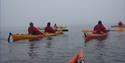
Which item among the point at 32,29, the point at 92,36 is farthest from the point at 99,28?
the point at 32,29

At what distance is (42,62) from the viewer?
563 inches

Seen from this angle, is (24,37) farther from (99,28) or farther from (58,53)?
(58,53)

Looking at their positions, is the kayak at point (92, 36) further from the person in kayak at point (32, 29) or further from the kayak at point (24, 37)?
the person in kayak at point (32, 29)

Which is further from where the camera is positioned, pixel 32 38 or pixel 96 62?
pixel 32 38

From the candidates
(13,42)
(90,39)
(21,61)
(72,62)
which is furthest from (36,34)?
(72,62)

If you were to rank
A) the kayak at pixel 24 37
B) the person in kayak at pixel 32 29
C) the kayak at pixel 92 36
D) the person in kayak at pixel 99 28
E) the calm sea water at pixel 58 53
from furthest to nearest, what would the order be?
the person in kayak at pixel 99 28
the person in kayak at pixel 32 29
the kayak at pixel 24 37
the kayak at pixel 92 36
the calm sea water at pixel 58 53

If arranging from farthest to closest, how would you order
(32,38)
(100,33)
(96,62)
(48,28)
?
(48,28) → (100,33) → (32,38) → (96,62)

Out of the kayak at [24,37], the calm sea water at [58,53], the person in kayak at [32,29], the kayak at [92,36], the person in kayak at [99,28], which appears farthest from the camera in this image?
the person in kayak at [99,28]

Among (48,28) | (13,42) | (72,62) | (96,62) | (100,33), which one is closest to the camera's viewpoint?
(72,62)

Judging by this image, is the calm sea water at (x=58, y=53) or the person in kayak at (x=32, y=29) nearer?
the calm sea water at (x=58, y=53)

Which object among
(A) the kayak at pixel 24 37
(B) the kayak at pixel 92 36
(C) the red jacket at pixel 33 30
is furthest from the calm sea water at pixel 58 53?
(B) the kayak at pixel 92 36

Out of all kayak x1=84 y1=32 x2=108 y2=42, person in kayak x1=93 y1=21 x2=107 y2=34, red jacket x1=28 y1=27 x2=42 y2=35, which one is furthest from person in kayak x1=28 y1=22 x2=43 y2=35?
person in kayak x1=93 y1=21 x2=107 y2=34

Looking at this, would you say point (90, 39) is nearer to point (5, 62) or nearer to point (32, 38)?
point (32, 38)

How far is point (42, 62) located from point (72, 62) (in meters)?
4.69
